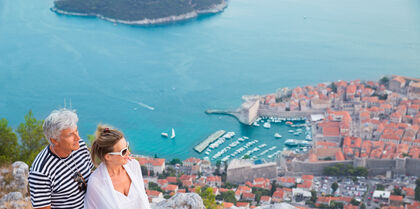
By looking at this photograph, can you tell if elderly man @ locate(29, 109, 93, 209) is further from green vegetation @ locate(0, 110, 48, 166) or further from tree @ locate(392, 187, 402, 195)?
tree @ locate(392, 187, 402, 195)

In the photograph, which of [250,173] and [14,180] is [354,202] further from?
[14,180]

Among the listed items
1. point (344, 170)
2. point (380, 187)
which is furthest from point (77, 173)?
point (344, 170)

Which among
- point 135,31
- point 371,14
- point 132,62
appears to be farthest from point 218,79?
point 371,14

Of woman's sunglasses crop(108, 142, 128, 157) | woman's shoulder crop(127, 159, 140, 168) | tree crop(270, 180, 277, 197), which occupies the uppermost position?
woman's sunglasses crop(108, 142, 128, 157)

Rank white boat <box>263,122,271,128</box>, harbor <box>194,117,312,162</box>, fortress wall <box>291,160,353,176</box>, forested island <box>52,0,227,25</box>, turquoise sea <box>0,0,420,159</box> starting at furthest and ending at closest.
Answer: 1. forested island <box>52,0,227,25</box>
2. turquoise sea <box>0,0,420,159</box>
3. white boat <box>263,122,271,128</box>
4. harbor <box>194,117,312,162</box>
5. fortress wall <box>291,160,353,176</box>

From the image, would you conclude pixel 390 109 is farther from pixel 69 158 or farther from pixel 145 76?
pixel 69 158

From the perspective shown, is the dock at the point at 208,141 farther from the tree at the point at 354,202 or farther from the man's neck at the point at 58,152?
the man's neck at the point at 58,152

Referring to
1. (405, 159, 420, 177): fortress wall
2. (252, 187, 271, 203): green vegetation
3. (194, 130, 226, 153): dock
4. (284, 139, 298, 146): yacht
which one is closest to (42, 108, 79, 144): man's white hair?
(252, 187, 271, 203): green vegetation
